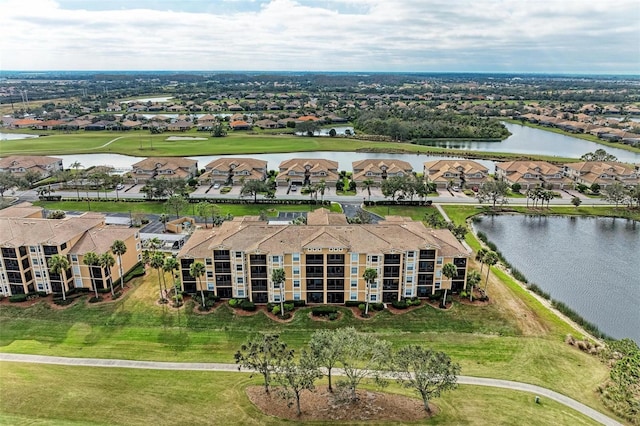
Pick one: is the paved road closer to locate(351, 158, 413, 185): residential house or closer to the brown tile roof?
the brown tile roof

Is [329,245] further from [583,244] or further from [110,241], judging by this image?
[583,244]

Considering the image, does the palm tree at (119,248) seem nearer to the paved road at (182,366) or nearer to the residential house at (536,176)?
the paved road at (182,366)

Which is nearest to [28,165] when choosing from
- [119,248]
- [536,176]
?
[119,248]

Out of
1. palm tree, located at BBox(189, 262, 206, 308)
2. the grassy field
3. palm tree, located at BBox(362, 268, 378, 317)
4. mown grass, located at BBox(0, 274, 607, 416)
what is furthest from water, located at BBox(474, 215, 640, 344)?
the grassy field

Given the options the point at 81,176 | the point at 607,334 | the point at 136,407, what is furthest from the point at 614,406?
the point at 81,176

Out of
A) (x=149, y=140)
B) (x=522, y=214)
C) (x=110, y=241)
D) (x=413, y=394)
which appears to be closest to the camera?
(x=413, y=394)

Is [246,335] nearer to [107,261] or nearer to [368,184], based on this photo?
[107,261]
